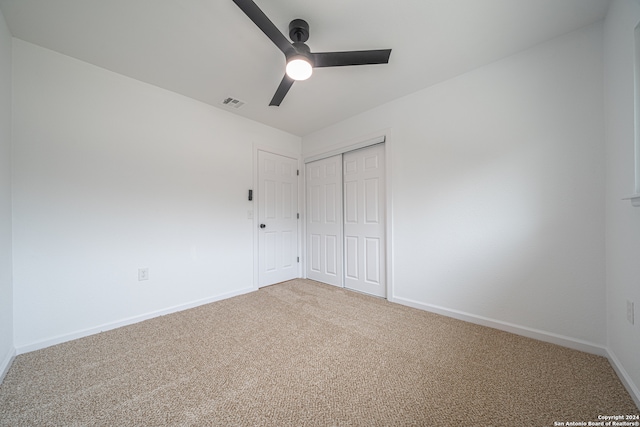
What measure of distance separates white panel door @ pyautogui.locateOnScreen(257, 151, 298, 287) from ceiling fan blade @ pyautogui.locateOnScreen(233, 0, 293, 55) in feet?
6.44

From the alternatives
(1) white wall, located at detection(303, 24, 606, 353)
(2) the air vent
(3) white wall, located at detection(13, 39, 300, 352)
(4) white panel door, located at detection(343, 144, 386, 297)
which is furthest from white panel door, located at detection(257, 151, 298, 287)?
(1) white wall, located at detection(303, 24, 606, 353)

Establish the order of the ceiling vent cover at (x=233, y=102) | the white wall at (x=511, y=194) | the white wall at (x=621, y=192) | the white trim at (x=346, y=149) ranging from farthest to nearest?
the white trim at (x=346, y=149)
the ceiling vent cover at (x=233, y=102)
the white wall at (x=511, y=194)
the white wall at (x=621, y=192)

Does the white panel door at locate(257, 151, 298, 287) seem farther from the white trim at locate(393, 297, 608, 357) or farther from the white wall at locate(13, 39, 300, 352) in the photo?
the white trim at locate(393, 297, 608, 357)

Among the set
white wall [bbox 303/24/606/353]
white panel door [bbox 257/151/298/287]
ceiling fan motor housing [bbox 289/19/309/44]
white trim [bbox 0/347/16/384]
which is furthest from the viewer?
white panel door [bbox 257/151/298/287]

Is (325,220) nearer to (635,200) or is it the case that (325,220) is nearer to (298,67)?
(298,67)

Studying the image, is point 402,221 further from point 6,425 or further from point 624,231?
point 6,425

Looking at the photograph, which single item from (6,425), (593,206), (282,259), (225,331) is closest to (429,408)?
(225,331)

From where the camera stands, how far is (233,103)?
9.01 ft

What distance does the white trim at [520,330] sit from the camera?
5.43 ft

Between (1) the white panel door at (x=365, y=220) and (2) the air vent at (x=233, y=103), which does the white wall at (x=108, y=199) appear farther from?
(1) the white panel door at (x=365, y=220)

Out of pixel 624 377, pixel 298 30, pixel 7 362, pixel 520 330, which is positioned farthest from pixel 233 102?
pixel 624 377

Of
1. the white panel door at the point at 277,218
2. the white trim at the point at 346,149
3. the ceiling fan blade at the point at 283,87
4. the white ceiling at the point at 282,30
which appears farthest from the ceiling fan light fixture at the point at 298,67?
the white panel door at the point at 277,218

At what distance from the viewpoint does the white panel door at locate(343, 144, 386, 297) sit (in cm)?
286

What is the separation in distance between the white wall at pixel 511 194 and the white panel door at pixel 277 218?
68.3 inches
